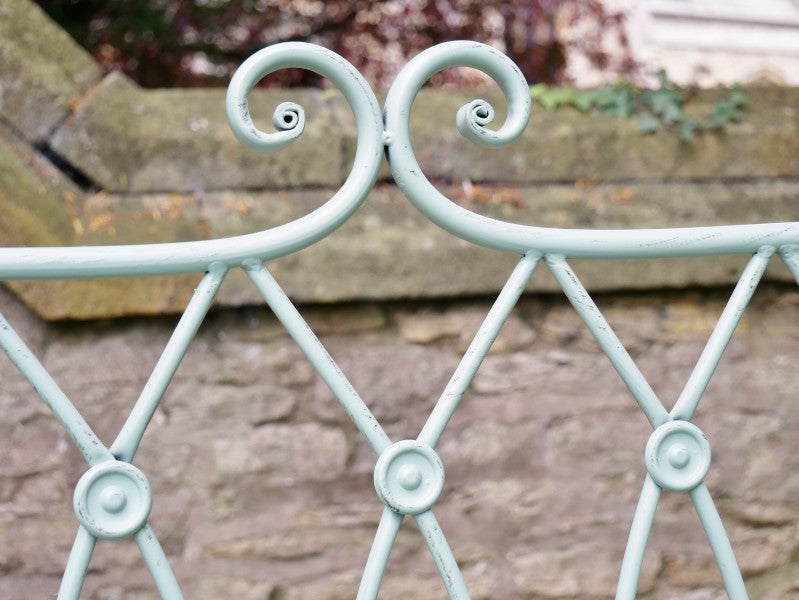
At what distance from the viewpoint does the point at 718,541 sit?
0.88 m

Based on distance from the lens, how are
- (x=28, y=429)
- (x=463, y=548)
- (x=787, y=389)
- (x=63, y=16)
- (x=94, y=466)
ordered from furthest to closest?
(x=63, y=16)
(x=787, y=389)
(x=463, y=548)
(x=28, y=429)
(x=94, y=466)

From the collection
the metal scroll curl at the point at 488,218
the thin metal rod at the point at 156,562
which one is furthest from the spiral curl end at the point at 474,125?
the thin metal rod at the point at 156,562

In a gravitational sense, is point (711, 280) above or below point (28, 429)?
above

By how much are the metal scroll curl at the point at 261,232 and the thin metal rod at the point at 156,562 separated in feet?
0.77

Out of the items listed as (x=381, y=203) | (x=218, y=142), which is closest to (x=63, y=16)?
(x=218, y=142)

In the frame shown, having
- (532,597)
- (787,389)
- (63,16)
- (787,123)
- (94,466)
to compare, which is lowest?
(94,466)

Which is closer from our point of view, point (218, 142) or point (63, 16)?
point (218, 142)

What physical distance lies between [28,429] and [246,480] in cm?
47

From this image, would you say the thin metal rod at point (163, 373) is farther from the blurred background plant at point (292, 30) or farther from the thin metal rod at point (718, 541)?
the blurred background plant at point (292, 30)

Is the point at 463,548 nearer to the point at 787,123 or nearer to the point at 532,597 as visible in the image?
the point at 532,597

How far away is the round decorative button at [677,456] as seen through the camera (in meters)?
0.85

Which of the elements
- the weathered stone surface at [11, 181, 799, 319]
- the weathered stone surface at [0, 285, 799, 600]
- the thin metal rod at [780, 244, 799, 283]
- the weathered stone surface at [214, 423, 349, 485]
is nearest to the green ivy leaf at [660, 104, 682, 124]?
the weathered stone surface at [11, 181, 799, 319]

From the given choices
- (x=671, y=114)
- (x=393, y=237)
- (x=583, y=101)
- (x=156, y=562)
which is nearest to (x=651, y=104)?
(x=671, y=114)

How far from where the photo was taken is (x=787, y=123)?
215 cm
